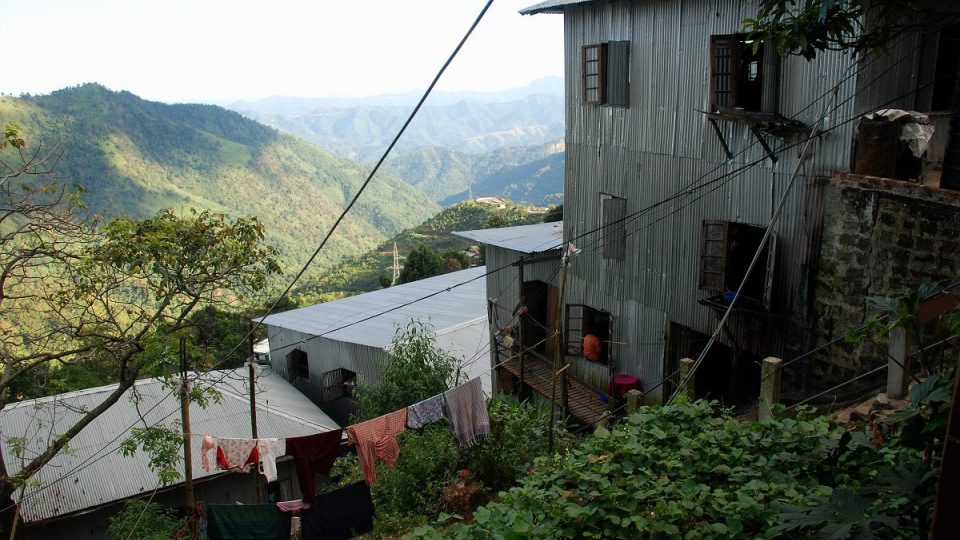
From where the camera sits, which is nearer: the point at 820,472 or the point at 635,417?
the point at 820,472

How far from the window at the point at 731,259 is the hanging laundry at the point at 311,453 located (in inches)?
251

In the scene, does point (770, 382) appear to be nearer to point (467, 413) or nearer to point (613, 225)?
point (467, 413)

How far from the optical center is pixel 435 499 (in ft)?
38.5

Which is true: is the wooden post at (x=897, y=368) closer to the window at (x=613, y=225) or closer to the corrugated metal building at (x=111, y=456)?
the window at (x=613, y=225)

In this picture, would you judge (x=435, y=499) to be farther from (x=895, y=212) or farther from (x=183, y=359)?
(x=895, y=212)

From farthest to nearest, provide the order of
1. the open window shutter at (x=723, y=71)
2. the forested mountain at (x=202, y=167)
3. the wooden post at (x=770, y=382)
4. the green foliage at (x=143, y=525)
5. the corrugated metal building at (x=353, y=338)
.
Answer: the forested mountain at (x=202, y=167), the corrugated metal building at (x=353, y=338), the green foliage at (x=143, y=525), the open window shutter at (x=723, y=71), the wooden post at (x=770, y=382)

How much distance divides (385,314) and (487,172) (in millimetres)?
136137

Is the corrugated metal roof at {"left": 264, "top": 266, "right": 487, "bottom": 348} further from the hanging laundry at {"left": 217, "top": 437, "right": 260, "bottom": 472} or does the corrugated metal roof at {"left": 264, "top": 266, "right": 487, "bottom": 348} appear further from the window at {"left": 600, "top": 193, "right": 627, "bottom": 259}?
the hanging laundry at {"left": 217, "top": 437, "right": 260, "bottom": 472}

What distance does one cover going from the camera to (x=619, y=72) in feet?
44.7

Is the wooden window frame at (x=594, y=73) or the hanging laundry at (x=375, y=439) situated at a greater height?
the wooden window frame at (x=594, y=73)

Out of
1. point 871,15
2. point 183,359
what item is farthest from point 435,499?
point 871,15

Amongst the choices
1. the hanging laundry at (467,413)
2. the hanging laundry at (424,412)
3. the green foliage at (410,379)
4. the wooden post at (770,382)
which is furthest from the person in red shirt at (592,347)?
the wooden post at (770,382)

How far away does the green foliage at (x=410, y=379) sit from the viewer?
52.6ft

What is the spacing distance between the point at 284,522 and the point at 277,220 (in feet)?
224
